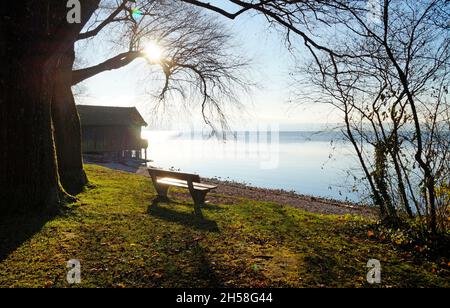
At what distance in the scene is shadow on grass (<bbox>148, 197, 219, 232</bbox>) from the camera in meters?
6.85

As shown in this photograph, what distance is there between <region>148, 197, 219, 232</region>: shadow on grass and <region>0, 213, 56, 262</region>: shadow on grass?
2.44 m

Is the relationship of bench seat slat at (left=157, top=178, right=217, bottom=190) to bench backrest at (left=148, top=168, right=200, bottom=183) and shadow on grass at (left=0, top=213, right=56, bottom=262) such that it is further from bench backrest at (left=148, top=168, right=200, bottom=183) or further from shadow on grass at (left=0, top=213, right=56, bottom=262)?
shadow on grass at (left=0, top=213, right=56, bottom=262)

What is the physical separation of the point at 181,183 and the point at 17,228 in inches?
187

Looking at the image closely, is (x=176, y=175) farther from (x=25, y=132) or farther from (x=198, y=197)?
(x=25, y=132)

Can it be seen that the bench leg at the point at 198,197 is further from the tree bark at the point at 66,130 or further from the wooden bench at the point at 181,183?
the tree bark at the point at 66,130

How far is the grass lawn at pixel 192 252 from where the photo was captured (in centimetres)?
414

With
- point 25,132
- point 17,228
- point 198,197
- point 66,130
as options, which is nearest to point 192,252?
point 17,228

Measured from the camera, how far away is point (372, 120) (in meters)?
7.24

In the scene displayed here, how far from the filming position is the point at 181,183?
31.8 ft

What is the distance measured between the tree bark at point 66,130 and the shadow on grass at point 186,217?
9.89ft

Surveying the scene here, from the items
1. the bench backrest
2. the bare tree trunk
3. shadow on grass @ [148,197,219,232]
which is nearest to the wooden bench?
the bench backrest
